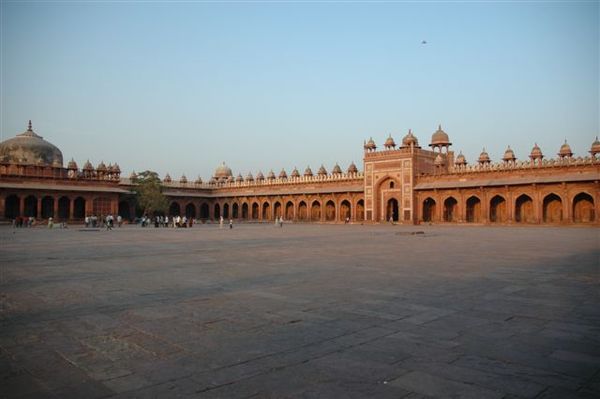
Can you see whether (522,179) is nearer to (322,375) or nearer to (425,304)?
(425,304)

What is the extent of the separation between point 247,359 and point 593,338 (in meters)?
2.69

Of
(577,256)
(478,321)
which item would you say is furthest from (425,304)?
(577,256)

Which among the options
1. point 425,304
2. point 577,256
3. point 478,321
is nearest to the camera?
point 478,321

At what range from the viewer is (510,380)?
9.02 ft

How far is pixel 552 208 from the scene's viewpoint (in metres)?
33.0

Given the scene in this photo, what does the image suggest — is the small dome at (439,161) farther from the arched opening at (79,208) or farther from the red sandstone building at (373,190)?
the arched opening at (79,208)

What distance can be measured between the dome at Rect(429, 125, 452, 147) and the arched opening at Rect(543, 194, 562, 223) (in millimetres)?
11497

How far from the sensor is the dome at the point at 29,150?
4521 centimetres

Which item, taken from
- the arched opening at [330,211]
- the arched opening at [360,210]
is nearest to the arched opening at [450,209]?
the arched opening at [360,210]

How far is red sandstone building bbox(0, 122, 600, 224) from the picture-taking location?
31.7m

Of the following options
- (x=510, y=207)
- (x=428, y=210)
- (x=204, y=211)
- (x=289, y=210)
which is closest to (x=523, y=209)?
(x=510, y=207)

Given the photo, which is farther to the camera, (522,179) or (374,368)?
(522,179)

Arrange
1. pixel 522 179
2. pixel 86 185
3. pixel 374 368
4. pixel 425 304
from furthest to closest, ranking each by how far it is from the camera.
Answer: pixel 86 185, pixel 522 179, pixel 425 304, pixel 374 368

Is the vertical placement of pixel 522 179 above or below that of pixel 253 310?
above
